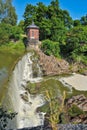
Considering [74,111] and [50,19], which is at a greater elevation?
[50,19]

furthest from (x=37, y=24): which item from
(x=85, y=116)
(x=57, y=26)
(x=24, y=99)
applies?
(x=85, y=116)

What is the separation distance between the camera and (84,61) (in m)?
49.6

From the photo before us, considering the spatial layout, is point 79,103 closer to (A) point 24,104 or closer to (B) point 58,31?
(A) point 24,104

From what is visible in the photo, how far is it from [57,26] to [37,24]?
385cm

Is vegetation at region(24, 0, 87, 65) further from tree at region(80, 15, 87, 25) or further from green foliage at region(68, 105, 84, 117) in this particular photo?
green foliage at region(68, 105, 84, 117)

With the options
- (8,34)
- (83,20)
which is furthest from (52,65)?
(83,20)

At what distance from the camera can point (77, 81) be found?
38.2m

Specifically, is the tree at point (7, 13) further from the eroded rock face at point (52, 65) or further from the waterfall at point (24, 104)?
the waterfall at point (24, 104)

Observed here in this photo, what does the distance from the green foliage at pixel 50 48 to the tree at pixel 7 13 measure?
23611 mm

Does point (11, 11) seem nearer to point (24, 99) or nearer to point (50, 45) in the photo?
point (50, 45)

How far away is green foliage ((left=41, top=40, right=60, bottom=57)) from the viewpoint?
166 ft

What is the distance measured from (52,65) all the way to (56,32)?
10858 millimetres

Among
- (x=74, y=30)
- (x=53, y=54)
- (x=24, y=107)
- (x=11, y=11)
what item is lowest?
(x=24, y=107)

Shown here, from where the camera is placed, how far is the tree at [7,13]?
7281 centimetres
